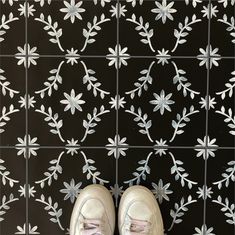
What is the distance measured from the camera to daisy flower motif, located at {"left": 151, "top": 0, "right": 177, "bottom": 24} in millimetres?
1124

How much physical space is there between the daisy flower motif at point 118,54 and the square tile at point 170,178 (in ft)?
0.68

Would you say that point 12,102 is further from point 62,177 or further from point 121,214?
point 121,214

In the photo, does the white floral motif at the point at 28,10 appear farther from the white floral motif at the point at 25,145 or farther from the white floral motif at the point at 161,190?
the white floral motif at the point at 161,190

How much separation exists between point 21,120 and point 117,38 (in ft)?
0.97

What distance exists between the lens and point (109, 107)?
1.15 m

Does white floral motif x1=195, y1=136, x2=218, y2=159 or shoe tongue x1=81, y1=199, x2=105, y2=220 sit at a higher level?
white floral motif x1=195, y1=136, x2=218, y2=159

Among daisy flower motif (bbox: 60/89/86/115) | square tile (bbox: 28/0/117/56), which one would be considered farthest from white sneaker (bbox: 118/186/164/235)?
square tile (bbox: 28/0/117/56)

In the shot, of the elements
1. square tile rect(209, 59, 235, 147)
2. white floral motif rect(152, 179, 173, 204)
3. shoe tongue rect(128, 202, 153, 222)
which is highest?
square tile rect(209, 59, 235, 147)

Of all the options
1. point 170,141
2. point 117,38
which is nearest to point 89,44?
point 117,38

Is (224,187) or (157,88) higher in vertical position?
(157,88)

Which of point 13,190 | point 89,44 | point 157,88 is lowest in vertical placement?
point 13,190

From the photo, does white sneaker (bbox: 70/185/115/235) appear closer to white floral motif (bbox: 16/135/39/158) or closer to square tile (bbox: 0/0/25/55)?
white floral motif (bbox: 16/135/39/158)

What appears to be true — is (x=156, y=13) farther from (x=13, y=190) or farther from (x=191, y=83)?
(x=13, y=190)

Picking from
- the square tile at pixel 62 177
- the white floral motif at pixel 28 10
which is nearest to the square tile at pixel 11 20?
the white floral motif at pixel 28 10
